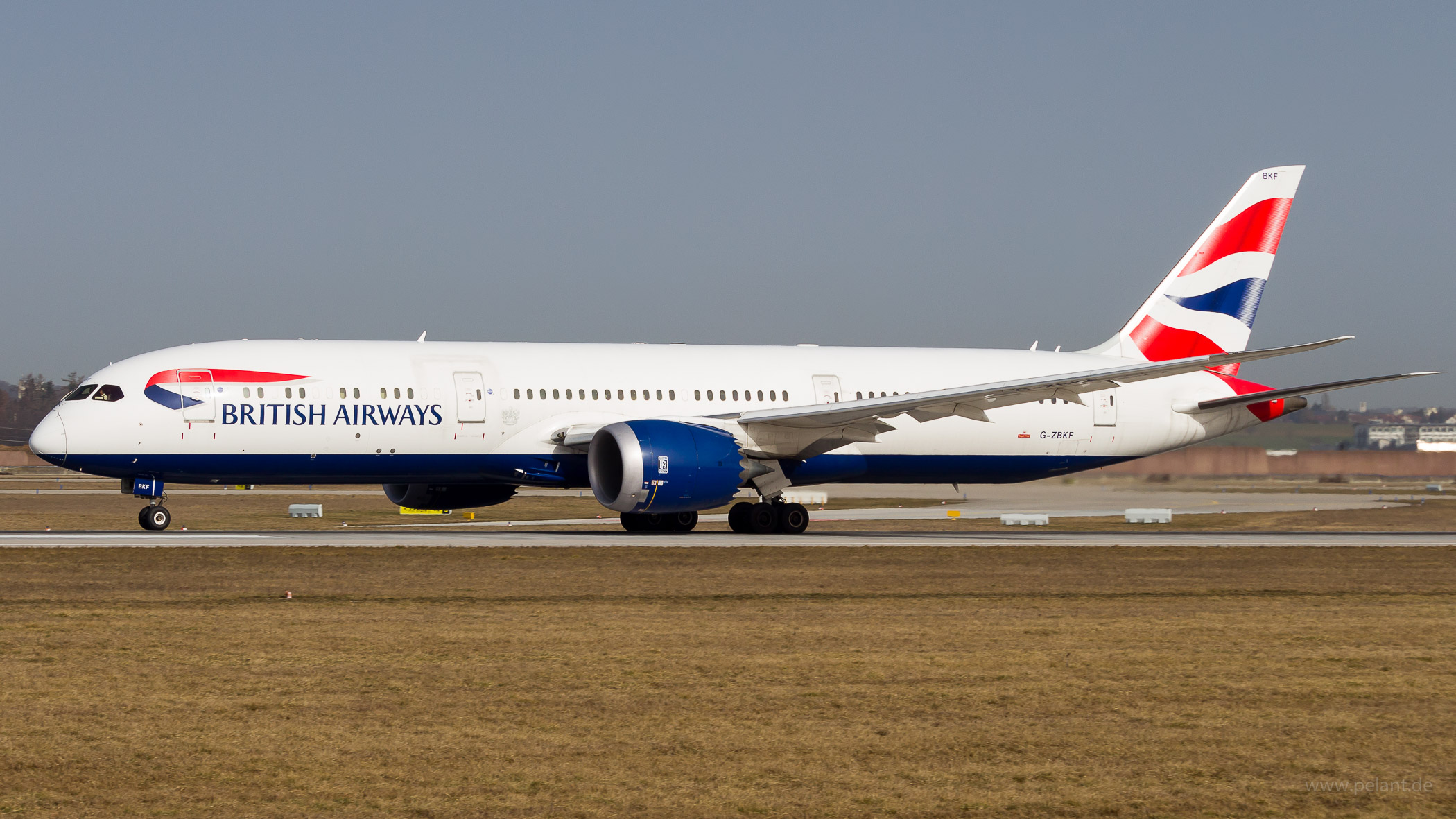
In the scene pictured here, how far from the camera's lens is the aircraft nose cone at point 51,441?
26344mm

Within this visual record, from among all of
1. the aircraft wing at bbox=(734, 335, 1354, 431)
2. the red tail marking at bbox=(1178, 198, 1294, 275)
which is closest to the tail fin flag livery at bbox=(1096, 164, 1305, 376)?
the red tail marking at bbox=(1178, 198, 1294, 275)

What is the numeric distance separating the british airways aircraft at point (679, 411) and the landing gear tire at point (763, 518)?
8 cm

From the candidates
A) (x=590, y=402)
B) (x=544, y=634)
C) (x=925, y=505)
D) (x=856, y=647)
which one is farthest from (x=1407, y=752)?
(x=925, y=505)

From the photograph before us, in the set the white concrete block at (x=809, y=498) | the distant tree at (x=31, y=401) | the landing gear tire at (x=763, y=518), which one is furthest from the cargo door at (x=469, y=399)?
the distant tree at (x=31, y=401)

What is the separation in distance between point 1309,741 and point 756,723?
345 centimetres

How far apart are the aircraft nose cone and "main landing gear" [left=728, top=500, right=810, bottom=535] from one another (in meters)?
12.9

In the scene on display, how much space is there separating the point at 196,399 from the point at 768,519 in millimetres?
11569

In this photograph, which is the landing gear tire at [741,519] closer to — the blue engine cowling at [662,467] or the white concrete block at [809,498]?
the blue engine cowling at [662,467]

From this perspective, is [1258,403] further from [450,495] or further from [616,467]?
[450,495]

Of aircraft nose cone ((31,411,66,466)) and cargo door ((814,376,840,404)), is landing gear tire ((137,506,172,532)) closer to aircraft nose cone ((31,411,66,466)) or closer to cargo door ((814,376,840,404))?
aircraft nose cone ((31,411,66,466))

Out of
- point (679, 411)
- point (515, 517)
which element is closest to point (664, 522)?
point (679, 411)

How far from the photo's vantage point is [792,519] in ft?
102

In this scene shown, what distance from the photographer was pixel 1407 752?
28.9ft

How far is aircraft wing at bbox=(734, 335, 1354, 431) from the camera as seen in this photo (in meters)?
27.9
